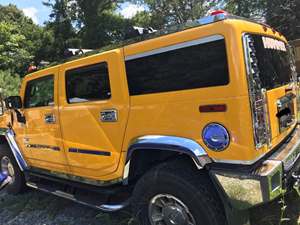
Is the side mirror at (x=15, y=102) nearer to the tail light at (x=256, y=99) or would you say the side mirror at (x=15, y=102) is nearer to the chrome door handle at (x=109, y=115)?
the chrome door handle at (x=109, y=115)

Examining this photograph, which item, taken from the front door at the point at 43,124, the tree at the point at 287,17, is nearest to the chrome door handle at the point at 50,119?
the front door at the point at 43,124

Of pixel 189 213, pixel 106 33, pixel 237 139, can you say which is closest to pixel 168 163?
pixel 189 213

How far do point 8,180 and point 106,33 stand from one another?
2850cm

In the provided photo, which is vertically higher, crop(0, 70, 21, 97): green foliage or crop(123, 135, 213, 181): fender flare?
crop(0, 70, 21, 97): green foliage

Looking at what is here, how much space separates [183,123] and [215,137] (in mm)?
333

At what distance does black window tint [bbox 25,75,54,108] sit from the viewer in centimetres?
513

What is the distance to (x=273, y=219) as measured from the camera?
4090 millimetres

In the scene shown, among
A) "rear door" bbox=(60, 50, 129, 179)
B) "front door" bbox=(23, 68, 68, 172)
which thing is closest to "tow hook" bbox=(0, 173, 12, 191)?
"front door" bbox=(23, 68, 68, 172)

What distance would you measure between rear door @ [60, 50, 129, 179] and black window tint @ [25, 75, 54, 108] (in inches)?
12.2

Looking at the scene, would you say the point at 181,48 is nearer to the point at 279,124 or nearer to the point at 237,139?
the point at 237,139

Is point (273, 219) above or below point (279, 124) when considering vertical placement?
below

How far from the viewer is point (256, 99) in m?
3.21

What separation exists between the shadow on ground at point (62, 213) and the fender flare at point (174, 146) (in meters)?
1.22

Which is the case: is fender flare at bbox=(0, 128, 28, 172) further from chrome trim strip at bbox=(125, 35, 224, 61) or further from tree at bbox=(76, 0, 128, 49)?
tree at bbox=(76, 0, 128, 49)
